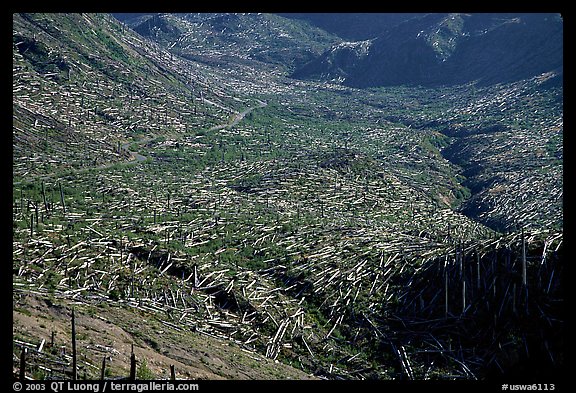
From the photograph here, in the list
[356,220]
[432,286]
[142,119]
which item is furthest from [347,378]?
[142,119]

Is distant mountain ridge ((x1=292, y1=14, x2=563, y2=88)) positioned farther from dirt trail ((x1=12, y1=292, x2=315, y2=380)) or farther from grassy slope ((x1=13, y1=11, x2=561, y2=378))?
Result: dirt trail ((x1=12, y1=292, x2=315, y2=380))

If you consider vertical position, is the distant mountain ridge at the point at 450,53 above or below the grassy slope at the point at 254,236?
above

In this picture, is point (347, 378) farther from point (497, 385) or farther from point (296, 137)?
point (296, 137)

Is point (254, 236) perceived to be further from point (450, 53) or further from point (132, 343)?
point (450, 53)

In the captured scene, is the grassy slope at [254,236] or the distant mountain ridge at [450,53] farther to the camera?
the distant mountain ridge at [450,53]

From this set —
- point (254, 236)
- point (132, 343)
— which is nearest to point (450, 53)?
point (254, 236)

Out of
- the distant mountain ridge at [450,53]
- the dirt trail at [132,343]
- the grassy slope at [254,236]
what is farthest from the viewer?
the distant mountain ridge at [450,53]

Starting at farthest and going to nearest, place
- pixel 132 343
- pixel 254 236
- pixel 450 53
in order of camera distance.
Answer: pixel 450 53 → pixel 254 236 → pixel 132 343

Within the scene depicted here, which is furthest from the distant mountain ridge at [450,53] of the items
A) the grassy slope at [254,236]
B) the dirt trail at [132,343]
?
the dirt trail at [132,343]

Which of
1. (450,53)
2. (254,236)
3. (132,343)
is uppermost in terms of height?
(450,53)

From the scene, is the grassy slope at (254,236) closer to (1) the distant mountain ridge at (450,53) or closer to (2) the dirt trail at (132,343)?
(2) the dirt trail at (132,343)
